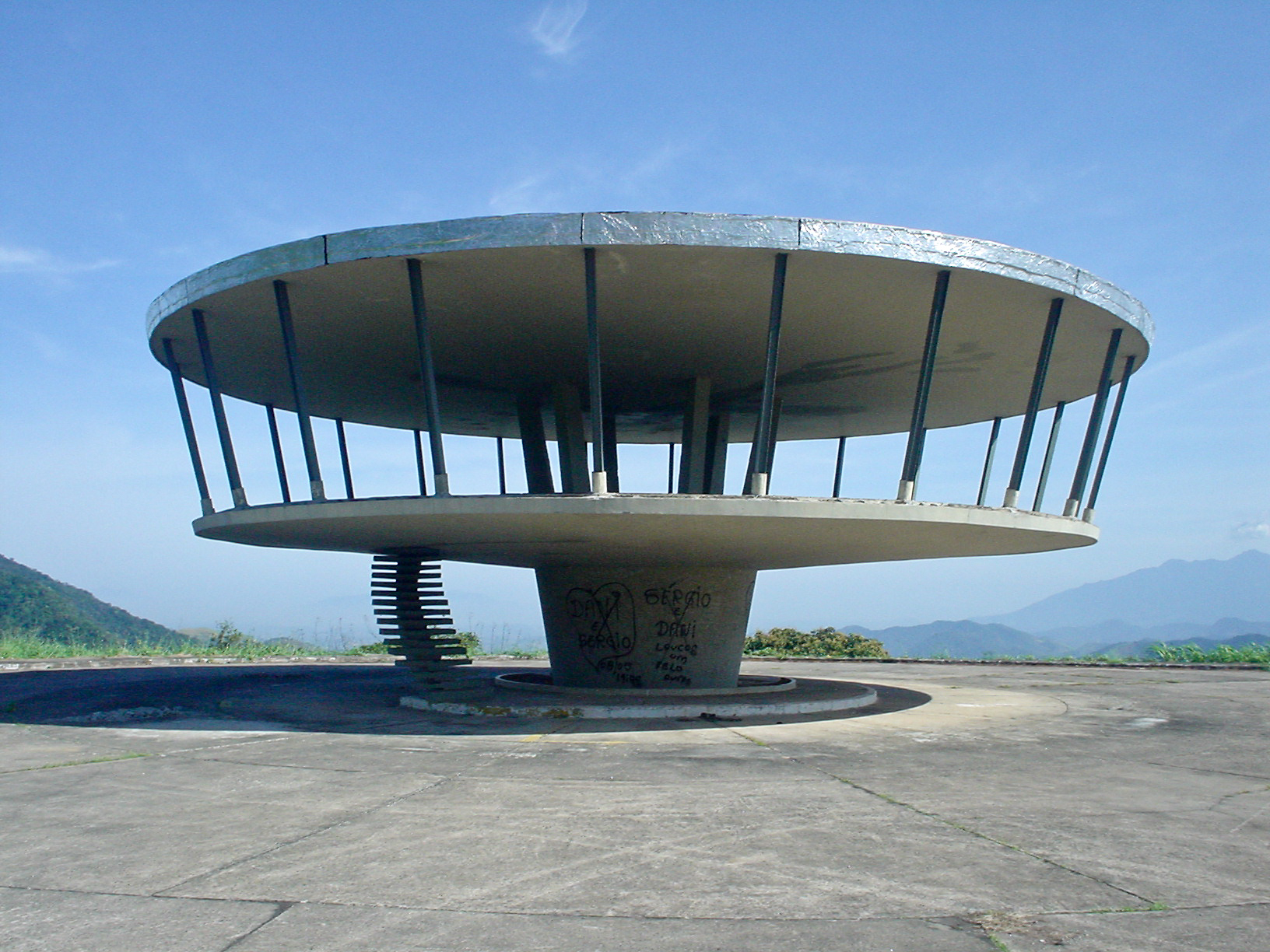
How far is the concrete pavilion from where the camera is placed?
1391 centimetres

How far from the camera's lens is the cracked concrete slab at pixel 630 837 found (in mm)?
5203

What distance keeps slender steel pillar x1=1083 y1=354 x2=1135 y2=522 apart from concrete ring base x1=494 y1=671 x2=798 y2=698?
7199 mm

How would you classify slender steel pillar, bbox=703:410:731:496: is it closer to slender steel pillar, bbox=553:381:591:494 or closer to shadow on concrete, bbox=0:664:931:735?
slender steel pillar, bbox=553:381:591:494

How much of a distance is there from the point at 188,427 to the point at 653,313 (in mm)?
9945

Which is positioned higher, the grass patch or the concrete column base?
the concrete column base

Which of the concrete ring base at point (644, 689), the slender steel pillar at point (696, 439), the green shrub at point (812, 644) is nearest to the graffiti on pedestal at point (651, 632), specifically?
the concrete ring base at point (644, 689)

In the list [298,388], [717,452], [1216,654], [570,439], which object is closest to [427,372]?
[298,388]

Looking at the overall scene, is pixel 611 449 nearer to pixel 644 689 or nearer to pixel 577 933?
pixel 644 689

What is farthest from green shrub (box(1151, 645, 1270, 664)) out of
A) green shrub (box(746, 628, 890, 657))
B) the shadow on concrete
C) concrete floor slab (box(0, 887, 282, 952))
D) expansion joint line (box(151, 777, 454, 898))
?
concrete floor slab (box(0, 887, 282, 952))

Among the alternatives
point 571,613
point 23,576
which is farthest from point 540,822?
point 23,576

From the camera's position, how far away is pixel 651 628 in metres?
19.4

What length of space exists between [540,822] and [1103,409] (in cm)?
1526

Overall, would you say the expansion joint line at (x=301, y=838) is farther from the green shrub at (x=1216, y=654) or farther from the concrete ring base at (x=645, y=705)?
the green shrub at (x=1216, y=654)

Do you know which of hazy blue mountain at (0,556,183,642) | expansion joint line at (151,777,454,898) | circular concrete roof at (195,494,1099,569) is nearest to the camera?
expansion joint line at (151,777,454,898)
